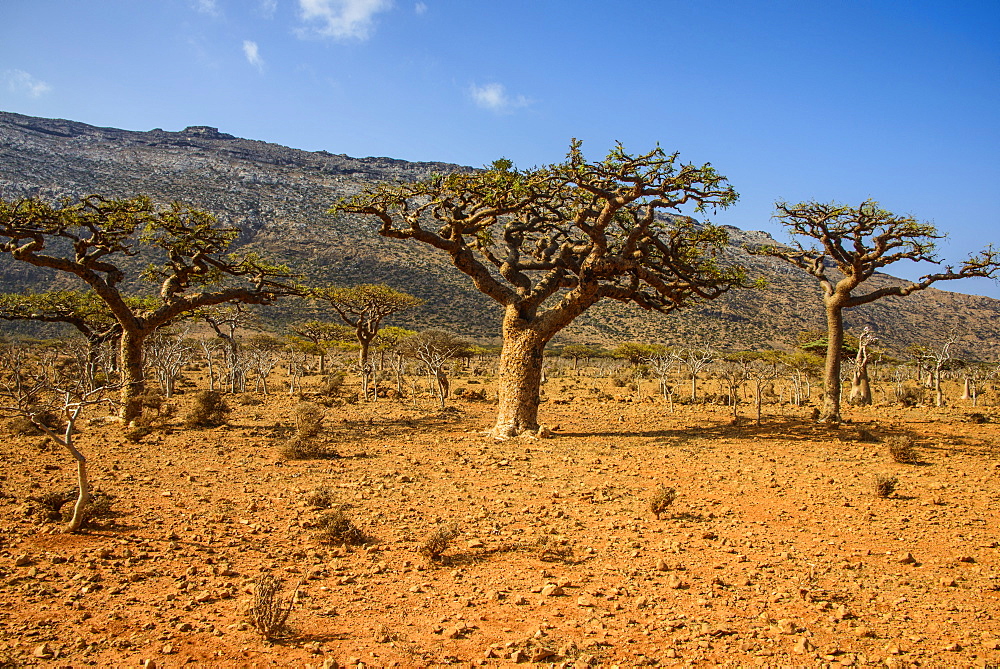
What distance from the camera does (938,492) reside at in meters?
8.19

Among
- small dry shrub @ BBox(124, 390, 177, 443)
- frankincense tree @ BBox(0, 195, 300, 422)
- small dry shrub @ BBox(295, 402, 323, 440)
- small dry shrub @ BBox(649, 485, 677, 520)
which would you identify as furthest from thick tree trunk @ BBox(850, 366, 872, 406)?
small dry shrub @ BBox(124, 390, 177, 443)

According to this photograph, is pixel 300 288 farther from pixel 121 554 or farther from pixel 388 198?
pixel 121 554

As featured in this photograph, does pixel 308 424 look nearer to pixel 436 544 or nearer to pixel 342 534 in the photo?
pixel 342 534

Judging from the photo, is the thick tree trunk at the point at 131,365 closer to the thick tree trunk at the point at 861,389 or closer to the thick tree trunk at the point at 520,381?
the thick tree trunk at the point at 520,381

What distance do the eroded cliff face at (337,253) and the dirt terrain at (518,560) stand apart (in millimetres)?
39064

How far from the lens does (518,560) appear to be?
5812 millimetres

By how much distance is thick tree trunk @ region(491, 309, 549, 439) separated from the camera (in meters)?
12.7

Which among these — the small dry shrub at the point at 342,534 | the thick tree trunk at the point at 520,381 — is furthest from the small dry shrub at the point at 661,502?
the thick tree trunk at the point at 520,381

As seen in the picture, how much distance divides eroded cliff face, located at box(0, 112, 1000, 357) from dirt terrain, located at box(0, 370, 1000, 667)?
39064 millimetres

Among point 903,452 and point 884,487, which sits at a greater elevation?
point 903,452

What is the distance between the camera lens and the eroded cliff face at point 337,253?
57438 millimetres

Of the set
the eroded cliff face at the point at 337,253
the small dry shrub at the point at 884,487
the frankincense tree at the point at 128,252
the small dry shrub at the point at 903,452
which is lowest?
the small dry shrub at the point at 884,487

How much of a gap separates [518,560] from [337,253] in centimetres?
5891

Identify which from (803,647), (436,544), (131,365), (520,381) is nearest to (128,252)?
(131,365)
